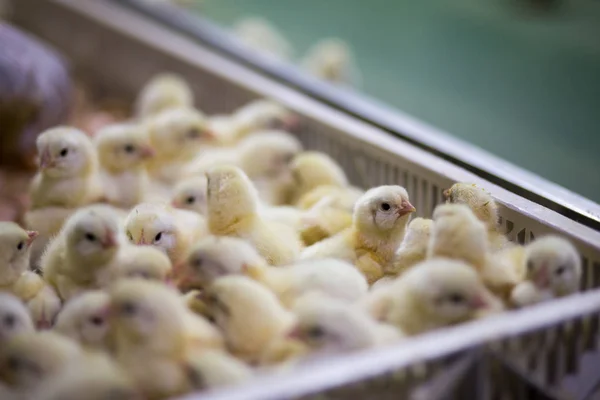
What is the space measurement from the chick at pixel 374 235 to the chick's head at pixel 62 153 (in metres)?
0.74

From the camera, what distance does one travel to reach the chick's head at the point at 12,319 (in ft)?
4.54

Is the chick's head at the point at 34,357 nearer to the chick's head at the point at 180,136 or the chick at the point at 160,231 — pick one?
the chick at the point at 160,231

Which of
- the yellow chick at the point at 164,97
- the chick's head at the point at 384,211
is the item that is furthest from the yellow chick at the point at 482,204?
the yellow chick at the point at 164,97

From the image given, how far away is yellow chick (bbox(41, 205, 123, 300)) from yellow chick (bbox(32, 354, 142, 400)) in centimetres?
41

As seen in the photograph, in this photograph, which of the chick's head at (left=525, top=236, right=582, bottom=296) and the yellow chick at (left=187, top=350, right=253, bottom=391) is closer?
the yellow chick at (left=187, top=350, right=253, bottom=391)

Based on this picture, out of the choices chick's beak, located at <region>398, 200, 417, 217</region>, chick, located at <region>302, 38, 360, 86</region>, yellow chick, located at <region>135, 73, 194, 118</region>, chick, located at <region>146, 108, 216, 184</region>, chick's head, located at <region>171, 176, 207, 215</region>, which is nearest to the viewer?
chick's beak, located at <region>398, 200, 417, 217</region>

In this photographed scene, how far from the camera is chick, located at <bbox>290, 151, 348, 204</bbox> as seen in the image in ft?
7.61

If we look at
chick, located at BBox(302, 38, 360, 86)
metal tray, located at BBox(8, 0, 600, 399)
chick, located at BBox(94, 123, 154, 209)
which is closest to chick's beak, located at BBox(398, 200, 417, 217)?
metal tray, located at BBox(8, 0, 600, 399)

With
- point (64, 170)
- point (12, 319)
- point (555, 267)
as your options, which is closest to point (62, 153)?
point (64, 170)

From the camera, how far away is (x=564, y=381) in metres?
1.38

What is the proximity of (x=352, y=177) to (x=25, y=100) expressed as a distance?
1201 mm

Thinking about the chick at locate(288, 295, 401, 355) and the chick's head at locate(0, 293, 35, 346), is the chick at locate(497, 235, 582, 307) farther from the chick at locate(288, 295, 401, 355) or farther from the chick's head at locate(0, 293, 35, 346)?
the chick's head at locate(0, 293, 35, 346)

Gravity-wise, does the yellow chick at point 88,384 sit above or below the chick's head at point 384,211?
below

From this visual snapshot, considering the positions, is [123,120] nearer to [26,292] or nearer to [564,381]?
[26,292]
